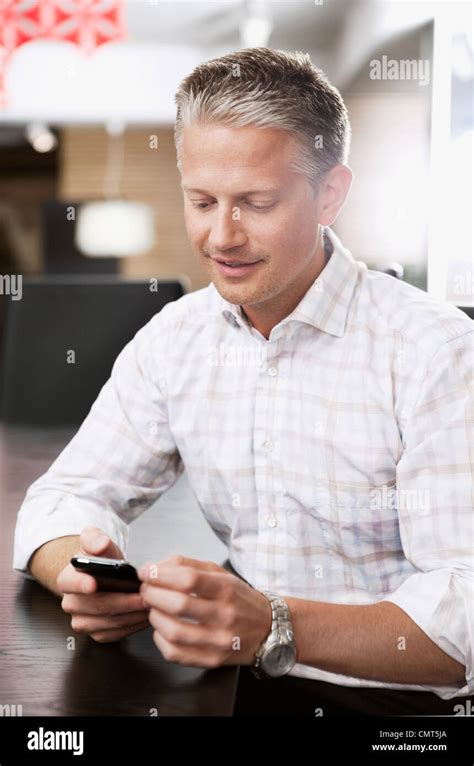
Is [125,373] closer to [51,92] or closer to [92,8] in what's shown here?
[92,8]

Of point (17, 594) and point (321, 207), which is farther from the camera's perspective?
point (321, 207)

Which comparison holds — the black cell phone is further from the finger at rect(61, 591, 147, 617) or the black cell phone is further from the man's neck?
the man's neck

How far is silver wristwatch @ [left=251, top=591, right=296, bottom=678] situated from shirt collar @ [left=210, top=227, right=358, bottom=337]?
1.10 feet

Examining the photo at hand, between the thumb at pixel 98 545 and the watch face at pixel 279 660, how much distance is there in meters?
0.17

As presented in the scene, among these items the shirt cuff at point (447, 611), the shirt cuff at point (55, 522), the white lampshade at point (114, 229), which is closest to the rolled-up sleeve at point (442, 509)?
the shirt cuff at point (447, 611)

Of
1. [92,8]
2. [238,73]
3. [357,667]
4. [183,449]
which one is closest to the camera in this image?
[357,667]

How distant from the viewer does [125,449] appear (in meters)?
1.04

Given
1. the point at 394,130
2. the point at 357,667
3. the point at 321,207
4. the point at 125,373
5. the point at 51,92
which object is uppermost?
the point at 51,92

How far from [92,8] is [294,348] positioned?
0.78 m

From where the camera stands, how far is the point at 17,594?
0.87 m

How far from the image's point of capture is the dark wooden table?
2.17 feet

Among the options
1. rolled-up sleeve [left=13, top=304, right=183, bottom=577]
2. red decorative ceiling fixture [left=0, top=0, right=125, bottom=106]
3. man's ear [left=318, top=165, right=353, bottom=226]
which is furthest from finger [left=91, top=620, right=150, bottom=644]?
red decorative ceiling fixture [left=0, top=0, right=125, bottom=106]

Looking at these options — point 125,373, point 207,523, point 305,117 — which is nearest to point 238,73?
point 305,117

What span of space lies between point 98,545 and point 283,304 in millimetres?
368
